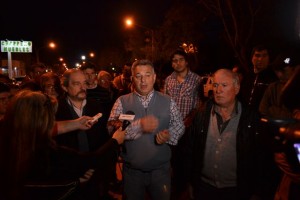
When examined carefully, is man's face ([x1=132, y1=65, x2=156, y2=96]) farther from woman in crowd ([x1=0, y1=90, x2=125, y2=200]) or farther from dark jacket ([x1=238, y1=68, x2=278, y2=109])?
dark jacket ([x1=238, y1=68, x2=278, y2=109])

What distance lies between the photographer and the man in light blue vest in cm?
401

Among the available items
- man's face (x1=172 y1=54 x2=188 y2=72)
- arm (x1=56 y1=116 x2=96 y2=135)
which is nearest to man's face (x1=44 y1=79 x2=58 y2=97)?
arm (x1=56 y1=116 x2=96 y2=135)

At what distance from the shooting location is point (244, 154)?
11.9 ft

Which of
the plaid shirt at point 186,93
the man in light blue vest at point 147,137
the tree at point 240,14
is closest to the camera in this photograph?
the man in light blue vest at point 147,137

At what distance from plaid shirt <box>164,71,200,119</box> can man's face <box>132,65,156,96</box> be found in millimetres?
2159

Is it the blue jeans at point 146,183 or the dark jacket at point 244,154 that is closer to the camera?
the dark jacket at point 244,154

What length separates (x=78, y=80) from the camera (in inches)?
174

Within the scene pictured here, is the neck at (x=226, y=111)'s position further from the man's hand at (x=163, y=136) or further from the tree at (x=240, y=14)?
the tree at (x=240, y=14)

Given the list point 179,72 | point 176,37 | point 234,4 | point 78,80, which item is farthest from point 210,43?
point 78,80

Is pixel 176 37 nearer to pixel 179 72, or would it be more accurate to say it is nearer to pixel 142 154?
pixel 179 72

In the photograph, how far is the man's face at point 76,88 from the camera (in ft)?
14.3

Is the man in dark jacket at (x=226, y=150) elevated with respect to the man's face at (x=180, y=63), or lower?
lower

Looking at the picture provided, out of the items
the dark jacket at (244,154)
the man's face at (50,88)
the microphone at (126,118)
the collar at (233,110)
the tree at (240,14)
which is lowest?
the dark jacket at (244,154)

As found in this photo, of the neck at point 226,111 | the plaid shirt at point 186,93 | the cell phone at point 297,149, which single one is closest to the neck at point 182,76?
the plaid shirt at point 186,93
